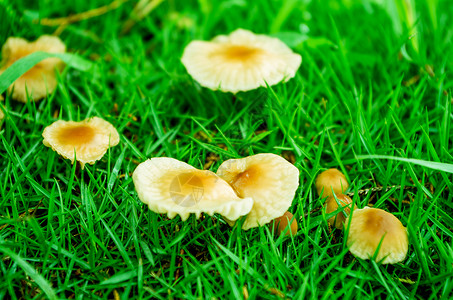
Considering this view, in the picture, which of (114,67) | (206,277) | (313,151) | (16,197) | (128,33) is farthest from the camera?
(128,33)

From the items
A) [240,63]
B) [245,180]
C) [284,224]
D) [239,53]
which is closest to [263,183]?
[245,180]

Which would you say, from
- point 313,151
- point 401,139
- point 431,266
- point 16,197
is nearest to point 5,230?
point 16,197

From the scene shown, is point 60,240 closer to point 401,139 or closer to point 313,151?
point 313,151

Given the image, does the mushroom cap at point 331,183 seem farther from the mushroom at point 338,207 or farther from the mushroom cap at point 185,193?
the mushroom cap at point 185,193

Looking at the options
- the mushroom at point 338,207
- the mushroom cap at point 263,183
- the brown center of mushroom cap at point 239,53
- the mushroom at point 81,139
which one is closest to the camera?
the mushroom cap at point 263,183

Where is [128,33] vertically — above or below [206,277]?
above

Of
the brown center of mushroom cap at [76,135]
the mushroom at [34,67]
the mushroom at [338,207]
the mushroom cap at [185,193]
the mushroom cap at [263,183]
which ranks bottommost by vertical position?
the mushroom at [338,207]

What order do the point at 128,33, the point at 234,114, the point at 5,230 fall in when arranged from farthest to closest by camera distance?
the point at 128,33
the point at 234,114
the point at 5,230

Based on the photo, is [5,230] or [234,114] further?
[234,114]

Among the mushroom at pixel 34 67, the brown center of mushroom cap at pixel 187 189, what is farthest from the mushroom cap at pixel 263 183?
the mushroom at pixel 34 67
